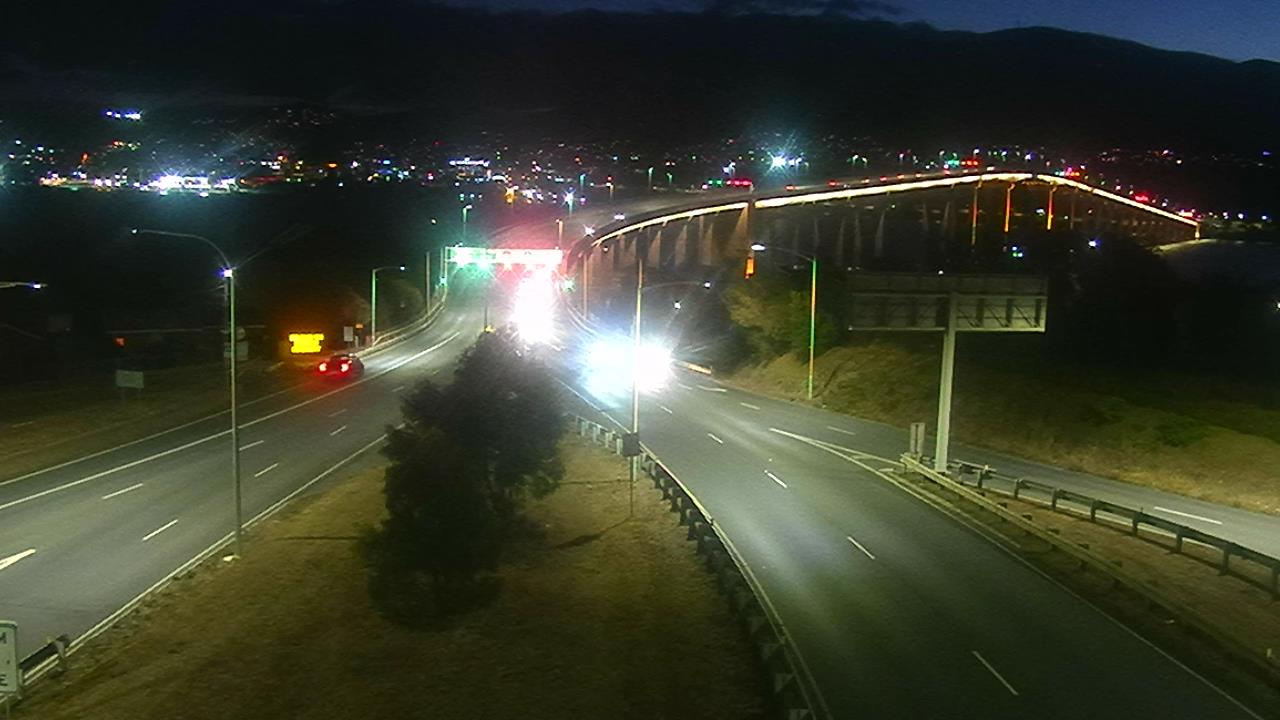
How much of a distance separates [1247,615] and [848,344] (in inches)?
1684

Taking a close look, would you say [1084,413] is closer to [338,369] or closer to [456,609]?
[456,609]

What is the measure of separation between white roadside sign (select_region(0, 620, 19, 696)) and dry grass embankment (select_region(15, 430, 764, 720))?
413 centimetres

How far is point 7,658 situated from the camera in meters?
13.5

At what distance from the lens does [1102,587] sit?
2106cm

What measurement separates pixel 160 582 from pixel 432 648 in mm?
8028

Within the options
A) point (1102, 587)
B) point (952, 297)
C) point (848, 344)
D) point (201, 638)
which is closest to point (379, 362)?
point (848, 344)

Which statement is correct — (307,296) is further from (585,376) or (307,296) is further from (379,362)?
(585,376)

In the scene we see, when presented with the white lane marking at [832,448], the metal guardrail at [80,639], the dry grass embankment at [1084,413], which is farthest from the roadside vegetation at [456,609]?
the dry grass embankment at [1084,413]

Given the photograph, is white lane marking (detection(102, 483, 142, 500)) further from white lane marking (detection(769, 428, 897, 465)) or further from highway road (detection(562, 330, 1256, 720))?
white lane marking (detection(769, 428, 897, 465))

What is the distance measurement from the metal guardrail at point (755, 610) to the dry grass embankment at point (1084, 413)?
1762cm

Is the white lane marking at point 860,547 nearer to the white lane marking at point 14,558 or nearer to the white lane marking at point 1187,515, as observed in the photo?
the white lane marking at point 1187,515

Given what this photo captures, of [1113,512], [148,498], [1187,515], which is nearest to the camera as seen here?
[1113,512]

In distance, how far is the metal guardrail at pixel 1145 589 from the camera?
1641cm

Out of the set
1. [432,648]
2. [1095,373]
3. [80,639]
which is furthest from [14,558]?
[1095,373]
